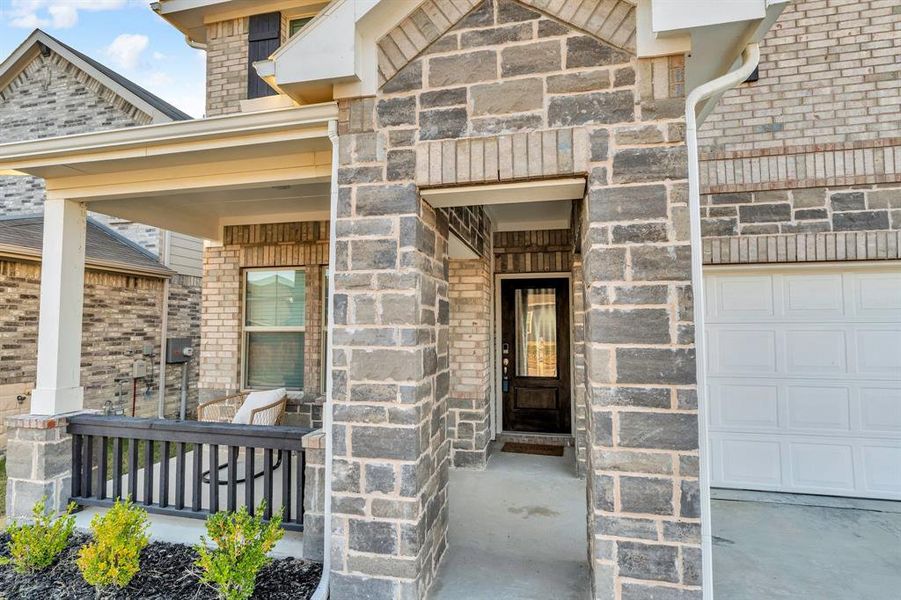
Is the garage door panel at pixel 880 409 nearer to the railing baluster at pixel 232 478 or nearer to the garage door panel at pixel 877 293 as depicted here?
the garage door panel at pixel 877 293

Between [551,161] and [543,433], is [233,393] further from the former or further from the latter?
[551,161]

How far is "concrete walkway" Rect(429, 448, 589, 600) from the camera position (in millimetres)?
2594

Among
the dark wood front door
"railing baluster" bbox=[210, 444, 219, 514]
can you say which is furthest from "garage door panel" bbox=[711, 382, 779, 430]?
"railing baluster" bbox=[210, 444, 219, 514]

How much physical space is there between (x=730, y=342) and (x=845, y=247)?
3.89 ft

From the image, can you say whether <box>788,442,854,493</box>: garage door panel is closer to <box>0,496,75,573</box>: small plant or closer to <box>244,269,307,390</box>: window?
<box>244,269,307,390</box>: window

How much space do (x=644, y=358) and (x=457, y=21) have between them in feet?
6.59

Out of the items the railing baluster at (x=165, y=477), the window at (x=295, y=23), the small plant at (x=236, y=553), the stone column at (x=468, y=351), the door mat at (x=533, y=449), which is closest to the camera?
the small plant at (x=236, y=553)

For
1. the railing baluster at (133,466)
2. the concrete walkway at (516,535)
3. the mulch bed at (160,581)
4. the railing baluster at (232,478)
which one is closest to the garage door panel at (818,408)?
the concrete walkway at (516,535)

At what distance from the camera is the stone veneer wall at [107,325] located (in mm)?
5867

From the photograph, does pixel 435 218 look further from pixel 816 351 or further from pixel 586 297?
pixel 816 351

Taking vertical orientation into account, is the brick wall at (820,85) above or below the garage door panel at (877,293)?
above

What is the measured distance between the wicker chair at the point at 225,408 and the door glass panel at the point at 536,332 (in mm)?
3032

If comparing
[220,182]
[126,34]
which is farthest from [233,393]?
[126,34]

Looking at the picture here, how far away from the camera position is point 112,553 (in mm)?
2490
